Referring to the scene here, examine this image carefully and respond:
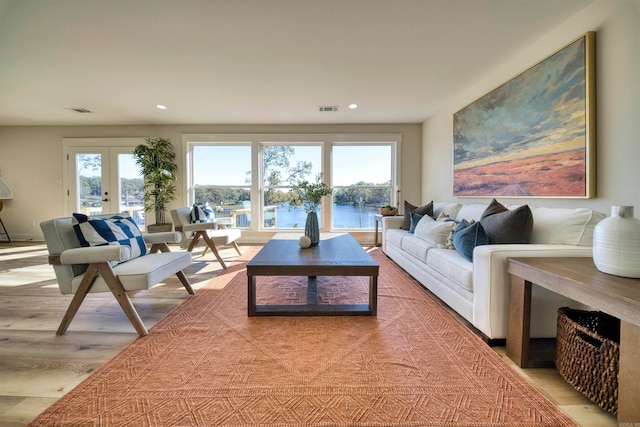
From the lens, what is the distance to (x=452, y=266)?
2.06 m

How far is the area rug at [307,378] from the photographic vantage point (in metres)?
1.12

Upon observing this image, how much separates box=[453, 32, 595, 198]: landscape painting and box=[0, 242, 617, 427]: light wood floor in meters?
1.57

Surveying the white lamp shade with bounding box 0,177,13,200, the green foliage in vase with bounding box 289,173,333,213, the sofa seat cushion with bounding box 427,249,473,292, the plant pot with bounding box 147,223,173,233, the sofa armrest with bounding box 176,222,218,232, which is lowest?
the sofa seat cushion with bounding box 427,249,473,292

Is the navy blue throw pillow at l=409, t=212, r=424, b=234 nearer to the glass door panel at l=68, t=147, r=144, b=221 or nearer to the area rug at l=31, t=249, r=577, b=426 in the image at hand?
the area rug at l=31, t=249, r=577, b=426

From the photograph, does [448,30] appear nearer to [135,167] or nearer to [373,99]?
[373,99]

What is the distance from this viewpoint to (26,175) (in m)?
5.42

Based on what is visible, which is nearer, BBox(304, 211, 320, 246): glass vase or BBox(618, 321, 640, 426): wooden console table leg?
BBox(618, 321, 640, 426): wooden console table leg

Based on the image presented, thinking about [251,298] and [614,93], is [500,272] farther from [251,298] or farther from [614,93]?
[251,298]

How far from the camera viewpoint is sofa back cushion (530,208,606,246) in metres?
1.81

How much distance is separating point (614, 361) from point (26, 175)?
27.9ft

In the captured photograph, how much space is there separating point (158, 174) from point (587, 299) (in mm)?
5583

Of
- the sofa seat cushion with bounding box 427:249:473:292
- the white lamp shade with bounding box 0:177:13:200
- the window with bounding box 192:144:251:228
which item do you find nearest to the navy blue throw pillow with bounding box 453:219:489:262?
the sofa seat cushion with bounding box 427:249:473:292

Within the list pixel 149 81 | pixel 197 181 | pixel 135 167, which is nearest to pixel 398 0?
pixel 149 81

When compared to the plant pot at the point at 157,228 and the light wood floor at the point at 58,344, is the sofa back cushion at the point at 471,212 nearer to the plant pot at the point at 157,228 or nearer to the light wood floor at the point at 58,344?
the light wood floor at the point at 58,344
